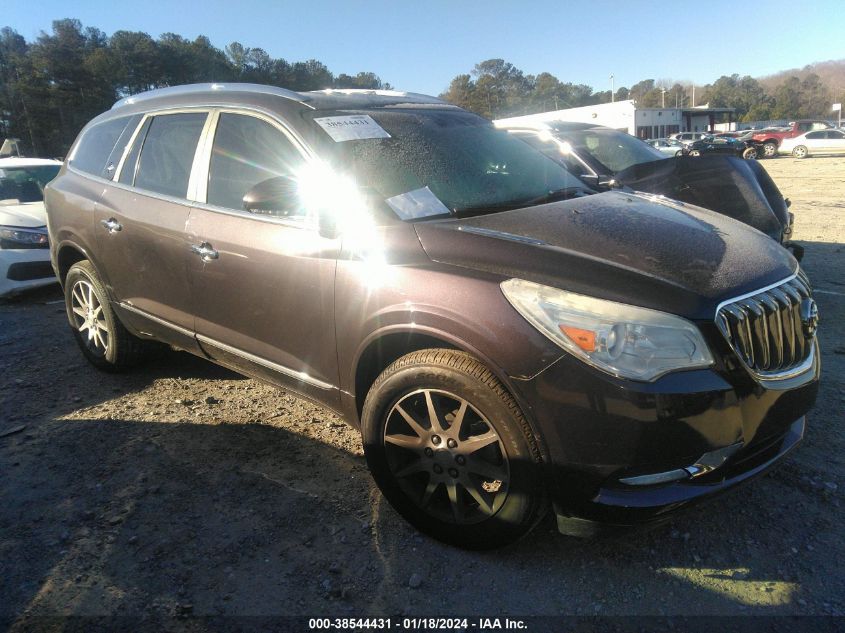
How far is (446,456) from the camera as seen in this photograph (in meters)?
2.28

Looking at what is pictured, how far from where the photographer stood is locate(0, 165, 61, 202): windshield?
8.03m

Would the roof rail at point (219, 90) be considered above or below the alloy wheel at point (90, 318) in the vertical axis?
above

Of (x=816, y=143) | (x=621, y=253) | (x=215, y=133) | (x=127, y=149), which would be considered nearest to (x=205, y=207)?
(x=215, y=133)

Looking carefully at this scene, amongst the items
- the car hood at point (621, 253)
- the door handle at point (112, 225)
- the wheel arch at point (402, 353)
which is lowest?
the wheel arch at point (402, 353)

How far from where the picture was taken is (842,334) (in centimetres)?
456

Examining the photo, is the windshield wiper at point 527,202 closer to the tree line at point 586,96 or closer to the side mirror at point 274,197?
the side mirror at point 274,197

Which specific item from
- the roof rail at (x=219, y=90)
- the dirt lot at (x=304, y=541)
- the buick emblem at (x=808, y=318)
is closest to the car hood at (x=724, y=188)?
the dirt lot at (x=304, y=541)

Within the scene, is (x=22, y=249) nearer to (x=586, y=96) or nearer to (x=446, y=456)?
(x=446, y=456)

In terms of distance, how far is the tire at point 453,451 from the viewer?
2084 mm

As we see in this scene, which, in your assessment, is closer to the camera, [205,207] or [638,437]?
[638,437]

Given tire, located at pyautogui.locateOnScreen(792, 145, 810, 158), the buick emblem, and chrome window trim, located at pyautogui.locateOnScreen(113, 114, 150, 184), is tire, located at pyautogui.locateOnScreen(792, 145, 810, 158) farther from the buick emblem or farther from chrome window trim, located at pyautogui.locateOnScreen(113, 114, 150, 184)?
chrome window trim, located at pyautogui.locateOnScreen(113, 114, 150, 184)

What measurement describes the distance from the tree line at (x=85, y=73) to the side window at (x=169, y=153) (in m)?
38.2

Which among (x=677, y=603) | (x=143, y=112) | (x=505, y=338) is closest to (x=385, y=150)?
(x=505, y=338)

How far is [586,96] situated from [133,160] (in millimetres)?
125501
